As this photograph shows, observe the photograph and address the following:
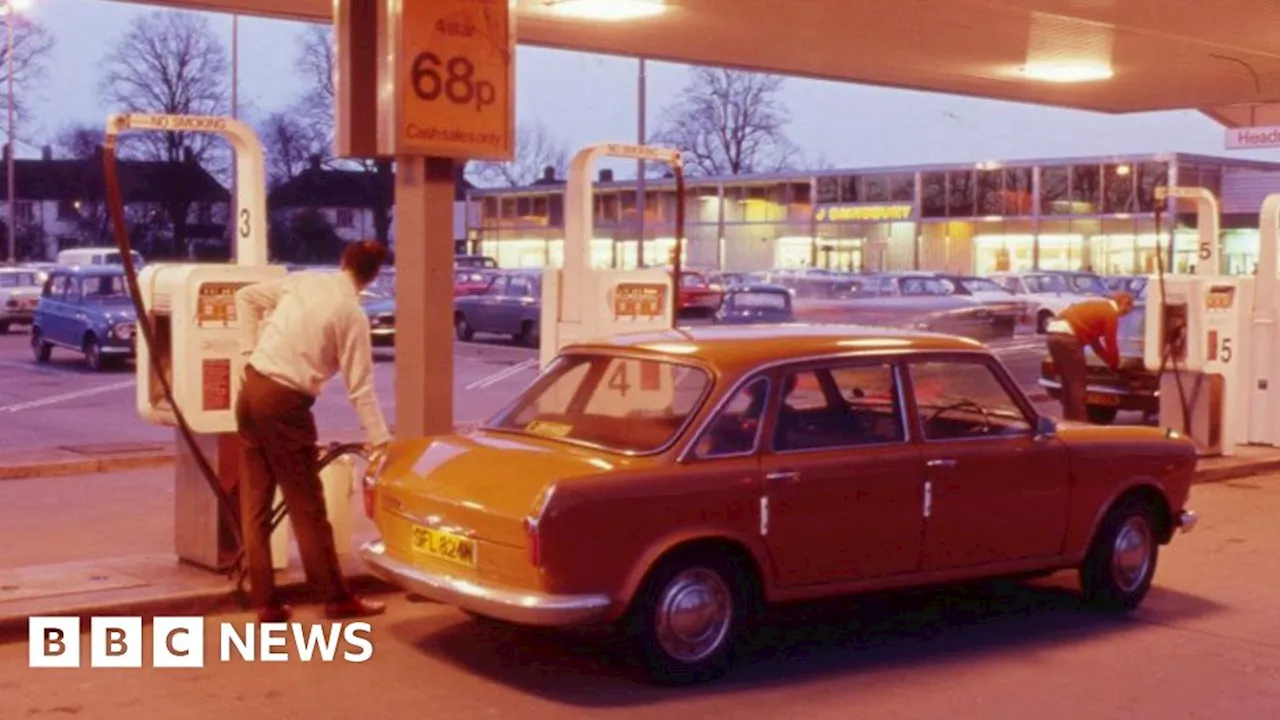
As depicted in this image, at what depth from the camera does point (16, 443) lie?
1708 centimetres

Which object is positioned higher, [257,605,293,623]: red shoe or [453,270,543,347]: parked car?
[453,270,543,347]: parked car

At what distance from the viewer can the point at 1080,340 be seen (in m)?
16.1

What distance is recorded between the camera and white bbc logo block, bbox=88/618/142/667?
7.87m

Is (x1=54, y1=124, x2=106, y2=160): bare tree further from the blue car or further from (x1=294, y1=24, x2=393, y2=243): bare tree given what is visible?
the blue car

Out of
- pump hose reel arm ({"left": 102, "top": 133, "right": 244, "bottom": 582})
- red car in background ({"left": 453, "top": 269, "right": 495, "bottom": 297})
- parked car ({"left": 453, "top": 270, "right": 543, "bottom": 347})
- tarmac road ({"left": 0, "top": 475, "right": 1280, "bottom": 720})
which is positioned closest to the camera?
tarmac road ({"left": 0, "top": 475, "right": 1280, "bottom": 720})

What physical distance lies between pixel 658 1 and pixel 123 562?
6498mm

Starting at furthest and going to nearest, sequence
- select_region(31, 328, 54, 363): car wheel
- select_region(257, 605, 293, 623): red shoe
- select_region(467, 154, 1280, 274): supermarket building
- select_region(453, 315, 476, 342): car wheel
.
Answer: select_region(467, 154, 1280, 274): supermarket building < select_region(453, 315, 476, 342): car wheel < select_region(31, 328, 54, 363): car wheel < select_region(257, 605, 293, 623): red shoe

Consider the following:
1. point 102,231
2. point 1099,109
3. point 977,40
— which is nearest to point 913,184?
point 102,231

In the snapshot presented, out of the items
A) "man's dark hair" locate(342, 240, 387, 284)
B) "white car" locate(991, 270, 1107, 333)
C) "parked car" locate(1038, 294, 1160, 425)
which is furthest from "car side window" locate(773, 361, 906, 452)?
"white car" locate(991, 270, 1107, 333)

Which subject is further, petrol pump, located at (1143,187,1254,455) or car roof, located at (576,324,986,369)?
petrol pump, located at (1143,187,1254,455)

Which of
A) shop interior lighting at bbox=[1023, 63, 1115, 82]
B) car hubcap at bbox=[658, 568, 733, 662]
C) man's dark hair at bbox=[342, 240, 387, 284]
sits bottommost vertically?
car hubcap at bbox=[658, 568, 733, 662]

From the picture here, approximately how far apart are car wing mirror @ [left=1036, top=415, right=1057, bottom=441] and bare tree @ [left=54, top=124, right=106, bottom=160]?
59363 millimetres

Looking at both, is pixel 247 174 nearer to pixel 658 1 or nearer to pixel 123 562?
pixel 123 562

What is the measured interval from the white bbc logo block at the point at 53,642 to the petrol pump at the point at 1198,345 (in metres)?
9.91
